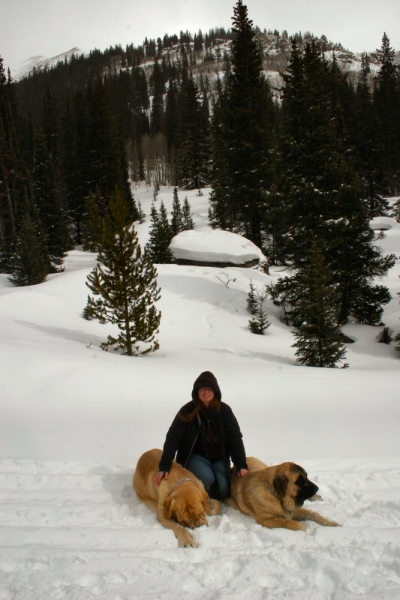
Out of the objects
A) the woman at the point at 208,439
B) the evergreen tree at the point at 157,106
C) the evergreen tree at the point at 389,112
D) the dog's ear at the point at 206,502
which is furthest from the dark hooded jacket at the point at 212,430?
the evergreen tree at the point at 157,106

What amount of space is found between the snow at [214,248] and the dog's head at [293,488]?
2025cm

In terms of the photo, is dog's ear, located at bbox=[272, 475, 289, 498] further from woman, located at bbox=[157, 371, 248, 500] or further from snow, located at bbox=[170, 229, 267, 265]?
→ snow, located at bbox=[170, 229, 267, 265]

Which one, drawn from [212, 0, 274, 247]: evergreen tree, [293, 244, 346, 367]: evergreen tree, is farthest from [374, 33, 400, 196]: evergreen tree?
[293, 244, 346, 367]: evergreen tree

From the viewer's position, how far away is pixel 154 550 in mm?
3252

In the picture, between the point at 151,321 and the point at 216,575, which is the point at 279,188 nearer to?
the point at 151,321

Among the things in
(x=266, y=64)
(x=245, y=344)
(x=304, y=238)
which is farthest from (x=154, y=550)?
(x=266, y=64)

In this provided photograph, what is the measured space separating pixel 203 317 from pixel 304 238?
18.4 feet

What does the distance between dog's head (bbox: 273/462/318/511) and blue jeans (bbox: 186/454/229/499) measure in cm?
72

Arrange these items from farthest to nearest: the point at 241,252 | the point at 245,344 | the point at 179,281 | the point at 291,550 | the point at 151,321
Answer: the point at 241,252 → the point at 179,281 → the point at 245,344 → the point at 151,321 → the point at 291,550

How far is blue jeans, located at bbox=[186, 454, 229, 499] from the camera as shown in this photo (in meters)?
4.18

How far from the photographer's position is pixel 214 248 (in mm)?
24234

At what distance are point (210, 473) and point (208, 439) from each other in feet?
1.12

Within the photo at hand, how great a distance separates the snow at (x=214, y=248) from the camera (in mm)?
23703

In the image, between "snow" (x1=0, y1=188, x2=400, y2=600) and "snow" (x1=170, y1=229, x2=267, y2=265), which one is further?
"snow" (x1=170, y1=229, x2=267, y2=265)
